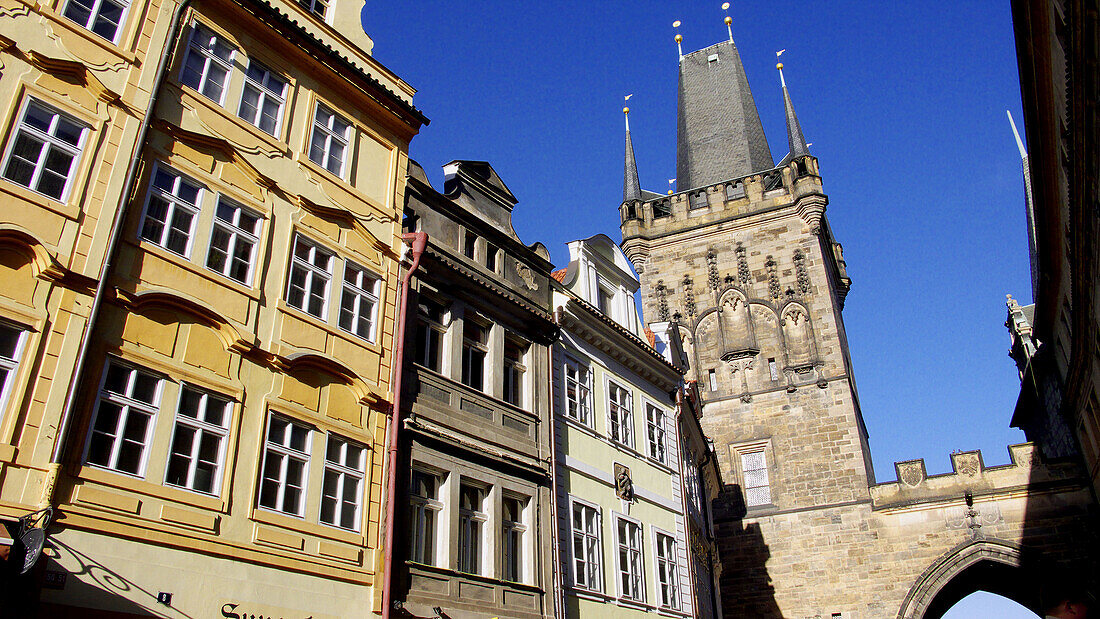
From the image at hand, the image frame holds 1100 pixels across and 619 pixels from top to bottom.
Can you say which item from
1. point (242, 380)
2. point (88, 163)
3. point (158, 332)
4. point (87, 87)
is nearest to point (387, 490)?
point (242, 380)

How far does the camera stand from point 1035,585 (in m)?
28.0

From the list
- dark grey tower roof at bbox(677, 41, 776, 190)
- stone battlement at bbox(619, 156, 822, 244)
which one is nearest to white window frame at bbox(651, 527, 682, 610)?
stone battlement at bbox(619, 156, 822, 244)

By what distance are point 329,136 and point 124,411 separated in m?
5.01

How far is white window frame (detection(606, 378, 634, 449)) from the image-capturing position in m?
15.3

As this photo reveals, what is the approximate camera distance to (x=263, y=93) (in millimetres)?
10430

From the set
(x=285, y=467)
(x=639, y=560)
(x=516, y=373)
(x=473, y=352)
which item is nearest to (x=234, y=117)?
(x=285, y=467)

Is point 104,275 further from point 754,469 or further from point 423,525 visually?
point 754,469

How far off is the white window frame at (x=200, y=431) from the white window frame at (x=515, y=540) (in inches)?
172

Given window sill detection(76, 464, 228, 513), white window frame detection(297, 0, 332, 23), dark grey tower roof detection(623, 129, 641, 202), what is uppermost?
dark grey tower roof detection(623, 129, 641, 202)

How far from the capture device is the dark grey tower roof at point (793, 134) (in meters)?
37.0

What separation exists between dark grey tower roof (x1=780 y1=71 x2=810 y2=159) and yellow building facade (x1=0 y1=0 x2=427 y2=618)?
2958 centimetres

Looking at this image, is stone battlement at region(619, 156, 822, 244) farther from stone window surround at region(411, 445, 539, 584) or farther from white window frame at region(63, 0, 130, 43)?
white window frame at region(63, 0, 130, 43)

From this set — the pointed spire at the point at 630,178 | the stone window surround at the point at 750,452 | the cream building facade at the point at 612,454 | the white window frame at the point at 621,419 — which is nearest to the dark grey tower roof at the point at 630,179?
the pointed spire at the point at 630,178

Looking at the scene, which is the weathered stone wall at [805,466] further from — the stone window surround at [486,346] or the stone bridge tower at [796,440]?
the stone window surround at [486,346]
